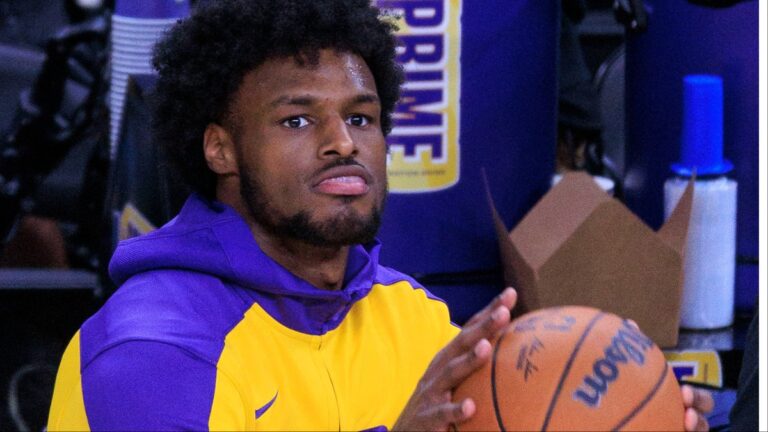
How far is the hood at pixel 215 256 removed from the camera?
260 cm

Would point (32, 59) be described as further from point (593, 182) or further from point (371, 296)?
point (371, 296)

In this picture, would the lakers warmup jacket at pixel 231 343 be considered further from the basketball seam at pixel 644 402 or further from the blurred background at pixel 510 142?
the blurred background at pixel 510 142

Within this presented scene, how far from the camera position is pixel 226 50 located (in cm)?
271

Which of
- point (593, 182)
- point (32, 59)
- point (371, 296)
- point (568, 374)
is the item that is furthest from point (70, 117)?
point (568, 374)

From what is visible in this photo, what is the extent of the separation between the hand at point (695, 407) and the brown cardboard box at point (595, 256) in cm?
134

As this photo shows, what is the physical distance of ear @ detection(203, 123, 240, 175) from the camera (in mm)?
2736

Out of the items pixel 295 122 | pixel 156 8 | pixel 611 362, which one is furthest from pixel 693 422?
pixel 156 8

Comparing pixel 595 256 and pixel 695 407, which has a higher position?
pixel 695 407

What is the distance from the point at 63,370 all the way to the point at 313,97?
0.61 m

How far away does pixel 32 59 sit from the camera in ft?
20.7

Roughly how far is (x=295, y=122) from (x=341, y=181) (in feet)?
0.43

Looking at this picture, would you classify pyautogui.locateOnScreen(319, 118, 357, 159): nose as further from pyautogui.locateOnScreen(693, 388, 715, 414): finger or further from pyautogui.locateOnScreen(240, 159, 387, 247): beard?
pyautogui.locateOnScreen(693, 388, 715, 414): finger

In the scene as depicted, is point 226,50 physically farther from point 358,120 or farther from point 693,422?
point 693,422

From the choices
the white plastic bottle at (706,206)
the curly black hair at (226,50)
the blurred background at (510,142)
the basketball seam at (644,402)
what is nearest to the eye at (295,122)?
the curly black hair at (226,50)
